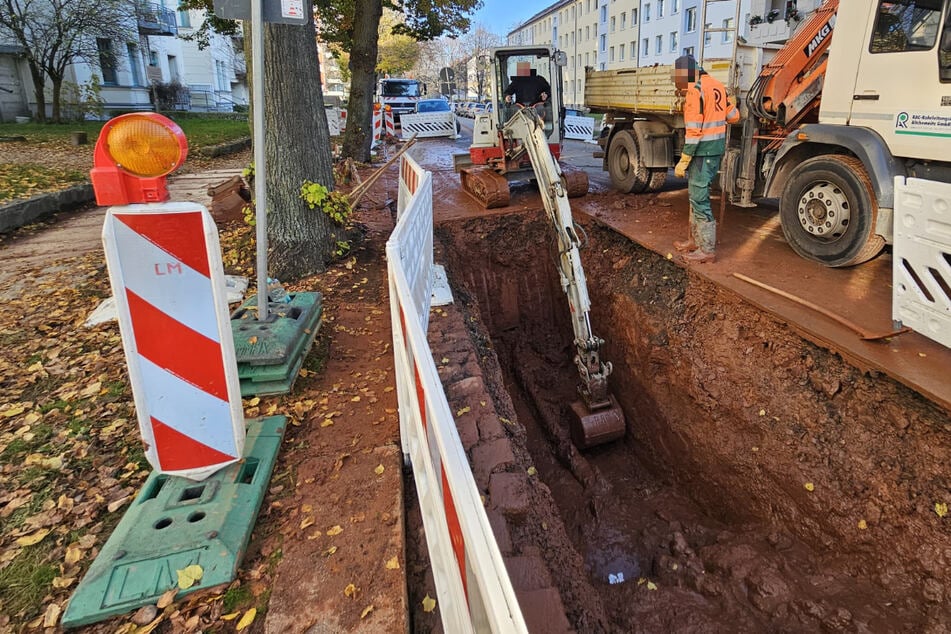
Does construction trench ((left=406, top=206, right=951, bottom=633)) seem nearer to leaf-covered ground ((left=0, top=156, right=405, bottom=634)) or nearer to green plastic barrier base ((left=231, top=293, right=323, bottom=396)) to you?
leaf-covered ground ((left=0, top=156, right=405, bottom=634))

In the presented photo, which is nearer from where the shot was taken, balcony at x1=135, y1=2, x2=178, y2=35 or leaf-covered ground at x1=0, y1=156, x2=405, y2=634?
leaf-covered ground at x1=0, y1=156, x2=405, y2=634

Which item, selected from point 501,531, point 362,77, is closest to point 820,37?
point 501,531

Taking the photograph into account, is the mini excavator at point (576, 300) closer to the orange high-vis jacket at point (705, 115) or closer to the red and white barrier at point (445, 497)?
the orange high-vis jacket at point (705, 115)

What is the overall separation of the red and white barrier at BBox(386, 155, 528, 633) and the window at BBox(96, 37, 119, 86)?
29321mm

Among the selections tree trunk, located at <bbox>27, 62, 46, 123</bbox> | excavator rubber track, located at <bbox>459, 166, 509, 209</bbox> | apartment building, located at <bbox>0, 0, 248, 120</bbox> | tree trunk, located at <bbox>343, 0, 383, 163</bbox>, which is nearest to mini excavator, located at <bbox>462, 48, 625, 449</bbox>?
excavator rubber track, located at <bbox>459, 166, 509, 209</bbox>

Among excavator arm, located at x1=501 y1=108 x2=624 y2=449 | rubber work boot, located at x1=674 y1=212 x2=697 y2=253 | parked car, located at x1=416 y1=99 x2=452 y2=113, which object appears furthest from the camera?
parked car, located at x1=416 y1=99 x2=452 y2=113

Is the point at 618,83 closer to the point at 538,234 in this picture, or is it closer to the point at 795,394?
the point at 538,234

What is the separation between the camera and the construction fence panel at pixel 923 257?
12.2ft

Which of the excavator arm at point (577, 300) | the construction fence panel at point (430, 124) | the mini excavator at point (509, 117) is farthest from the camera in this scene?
the construction fence panel at point (430, 124)

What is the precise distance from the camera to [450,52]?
236 feet

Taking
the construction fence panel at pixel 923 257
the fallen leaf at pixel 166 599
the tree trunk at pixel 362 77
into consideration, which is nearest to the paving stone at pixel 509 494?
the fallen leaf at pixel 166 599

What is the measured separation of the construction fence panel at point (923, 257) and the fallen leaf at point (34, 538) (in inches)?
222

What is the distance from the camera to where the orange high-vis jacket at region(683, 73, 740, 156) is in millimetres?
5605

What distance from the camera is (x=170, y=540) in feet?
7.85
